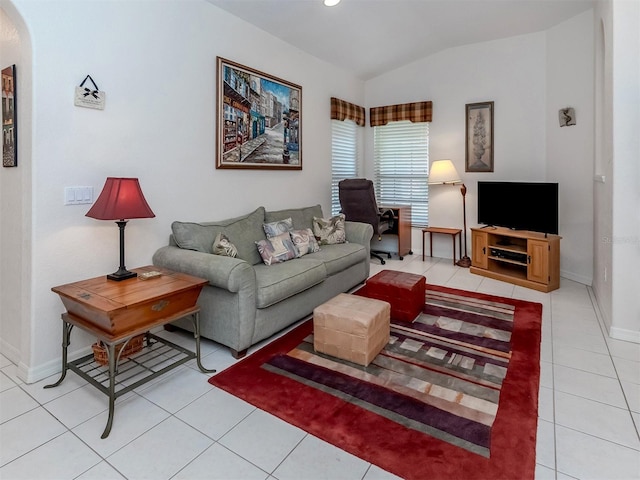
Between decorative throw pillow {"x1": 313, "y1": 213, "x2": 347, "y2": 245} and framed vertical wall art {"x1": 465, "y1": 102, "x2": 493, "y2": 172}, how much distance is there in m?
2.28

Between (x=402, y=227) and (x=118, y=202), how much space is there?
13.4ft

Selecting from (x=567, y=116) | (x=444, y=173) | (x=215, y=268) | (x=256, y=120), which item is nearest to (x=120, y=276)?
(x=215, y=268)

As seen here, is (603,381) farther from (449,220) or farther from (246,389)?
(449,220)

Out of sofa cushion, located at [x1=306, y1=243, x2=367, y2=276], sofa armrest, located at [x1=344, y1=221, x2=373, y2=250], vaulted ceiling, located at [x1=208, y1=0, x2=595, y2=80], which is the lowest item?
sofa cushion, located at [x1=306, y1=243, x2=367, y2=276]

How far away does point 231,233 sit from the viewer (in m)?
3.23

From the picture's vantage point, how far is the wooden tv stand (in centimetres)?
390

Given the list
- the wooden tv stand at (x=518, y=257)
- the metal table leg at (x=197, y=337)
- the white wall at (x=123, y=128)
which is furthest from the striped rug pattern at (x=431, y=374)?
the white wall at (x=123, y=128)

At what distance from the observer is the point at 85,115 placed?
2.43 m

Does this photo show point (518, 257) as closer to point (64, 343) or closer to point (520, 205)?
point (520, 205)

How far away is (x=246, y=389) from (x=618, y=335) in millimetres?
2701

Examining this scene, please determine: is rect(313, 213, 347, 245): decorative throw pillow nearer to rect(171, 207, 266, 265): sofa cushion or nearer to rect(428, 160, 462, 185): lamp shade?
rect(171, 207, 266, 265): sofa cushion

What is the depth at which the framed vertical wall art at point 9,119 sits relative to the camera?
7.48ft

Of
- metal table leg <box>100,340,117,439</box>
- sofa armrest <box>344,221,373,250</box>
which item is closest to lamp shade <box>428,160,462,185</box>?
sofa armrest <box>344,221,373,250</box>

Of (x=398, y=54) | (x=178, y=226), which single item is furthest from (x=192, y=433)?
(x=398, y=54)
